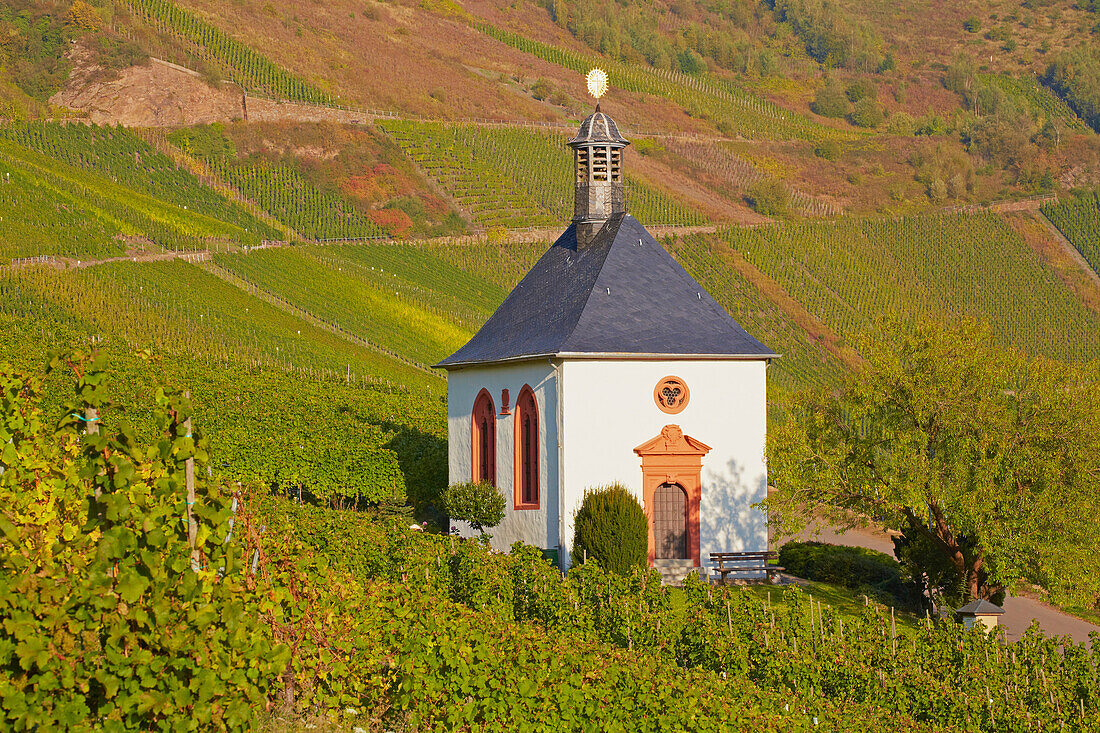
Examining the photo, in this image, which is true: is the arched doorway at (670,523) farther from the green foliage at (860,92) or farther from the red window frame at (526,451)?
the green foliage at (860,92)

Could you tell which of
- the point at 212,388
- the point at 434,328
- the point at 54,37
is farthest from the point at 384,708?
the point at 54,37

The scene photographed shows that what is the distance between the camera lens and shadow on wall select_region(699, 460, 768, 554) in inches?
969

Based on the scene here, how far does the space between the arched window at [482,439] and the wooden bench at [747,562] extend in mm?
6462

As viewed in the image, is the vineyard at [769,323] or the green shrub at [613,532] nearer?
the green shrub at [613,532]

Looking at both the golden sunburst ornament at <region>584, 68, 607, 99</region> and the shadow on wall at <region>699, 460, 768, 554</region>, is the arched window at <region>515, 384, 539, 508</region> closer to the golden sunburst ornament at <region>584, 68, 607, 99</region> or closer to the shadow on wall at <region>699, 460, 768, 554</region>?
the shadow on wall at <region>699, 460, 768, 554</region>

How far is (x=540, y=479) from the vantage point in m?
24.9

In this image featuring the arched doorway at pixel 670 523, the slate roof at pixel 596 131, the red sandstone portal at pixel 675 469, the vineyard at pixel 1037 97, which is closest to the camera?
the red sandstone portal at pixel 675 469

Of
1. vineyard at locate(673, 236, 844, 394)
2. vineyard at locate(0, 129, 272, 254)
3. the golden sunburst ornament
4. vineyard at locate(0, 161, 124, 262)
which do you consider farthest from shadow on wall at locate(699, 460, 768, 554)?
vineyard at locate(0, 129, 272, 254)

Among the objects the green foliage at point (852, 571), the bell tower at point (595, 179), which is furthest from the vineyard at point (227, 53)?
the green foliage at point (852, 571)

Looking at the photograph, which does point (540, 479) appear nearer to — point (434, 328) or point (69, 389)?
point (69, 389)

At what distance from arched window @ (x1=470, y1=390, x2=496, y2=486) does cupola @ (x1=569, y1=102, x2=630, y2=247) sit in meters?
4.53

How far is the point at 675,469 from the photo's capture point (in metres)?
24.4

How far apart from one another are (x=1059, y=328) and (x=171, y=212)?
61008mm

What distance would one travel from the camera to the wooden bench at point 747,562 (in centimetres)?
2362
